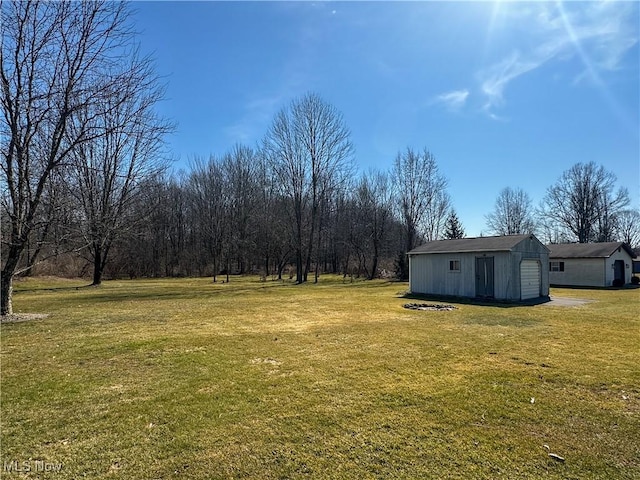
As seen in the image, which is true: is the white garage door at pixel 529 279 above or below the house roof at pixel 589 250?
below

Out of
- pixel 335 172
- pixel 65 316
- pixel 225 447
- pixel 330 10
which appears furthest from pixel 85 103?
pixel 335 172

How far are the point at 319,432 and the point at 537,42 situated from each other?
11.8m

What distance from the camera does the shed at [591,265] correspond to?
79.7 feet

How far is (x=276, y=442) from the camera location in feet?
10.8

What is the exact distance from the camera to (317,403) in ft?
13.8

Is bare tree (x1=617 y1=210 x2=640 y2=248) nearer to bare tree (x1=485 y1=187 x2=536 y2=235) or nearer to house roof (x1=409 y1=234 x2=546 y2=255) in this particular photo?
bare tree (x1=485 y1=187 x2=536 y2=235)

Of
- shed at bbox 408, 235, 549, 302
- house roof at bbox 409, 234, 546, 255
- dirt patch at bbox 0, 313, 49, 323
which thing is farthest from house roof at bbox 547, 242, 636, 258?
dirt patch at bbox 0, 313, 49, 323

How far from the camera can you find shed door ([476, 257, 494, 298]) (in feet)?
53.9

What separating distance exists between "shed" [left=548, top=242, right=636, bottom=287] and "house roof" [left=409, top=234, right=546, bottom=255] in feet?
37.6

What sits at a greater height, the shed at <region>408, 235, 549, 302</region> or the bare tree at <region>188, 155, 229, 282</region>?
the bare tree at <region>188, 155, 229, 282</region>

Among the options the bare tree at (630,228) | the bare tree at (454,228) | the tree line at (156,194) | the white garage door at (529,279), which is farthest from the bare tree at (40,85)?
the bare tree at (630,228)


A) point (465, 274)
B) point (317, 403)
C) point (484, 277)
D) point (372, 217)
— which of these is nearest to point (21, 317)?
point (317, 403)

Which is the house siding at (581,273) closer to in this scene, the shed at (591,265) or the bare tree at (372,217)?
the shed at (591,265)

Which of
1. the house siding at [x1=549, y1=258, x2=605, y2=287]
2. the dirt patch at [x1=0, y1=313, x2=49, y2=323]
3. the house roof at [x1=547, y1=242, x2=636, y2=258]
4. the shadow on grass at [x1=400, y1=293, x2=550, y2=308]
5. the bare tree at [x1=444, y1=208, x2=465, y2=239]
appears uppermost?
the bare tree at [x1=444, y1=208, x2=465, y2=239]
